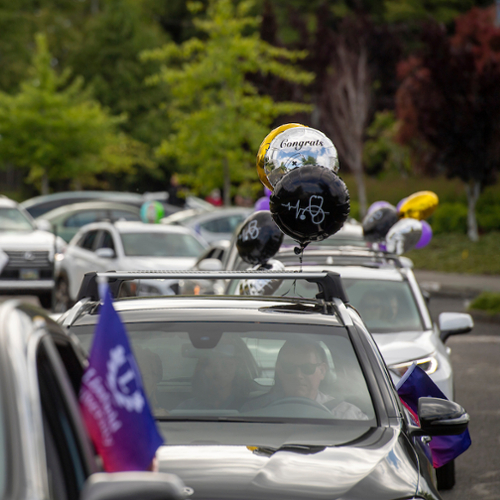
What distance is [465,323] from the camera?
681cm

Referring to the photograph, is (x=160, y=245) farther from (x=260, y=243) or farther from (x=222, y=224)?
(x=260, y=243)

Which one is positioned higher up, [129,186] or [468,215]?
[468,215]

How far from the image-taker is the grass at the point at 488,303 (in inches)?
576

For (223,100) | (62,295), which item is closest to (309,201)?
(62,295)

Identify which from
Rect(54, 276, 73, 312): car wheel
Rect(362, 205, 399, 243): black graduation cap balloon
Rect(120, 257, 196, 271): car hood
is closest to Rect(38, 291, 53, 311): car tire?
Rect(54, 276, 73, 312): car wheel

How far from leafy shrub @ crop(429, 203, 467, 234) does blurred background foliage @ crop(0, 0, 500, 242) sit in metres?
0.05

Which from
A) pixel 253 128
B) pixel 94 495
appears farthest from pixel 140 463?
pixel 253 128

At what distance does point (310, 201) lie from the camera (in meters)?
5.29

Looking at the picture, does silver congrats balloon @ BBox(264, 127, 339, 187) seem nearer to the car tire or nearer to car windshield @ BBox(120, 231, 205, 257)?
car windshield @ BBox(120, 231, 205, 257)

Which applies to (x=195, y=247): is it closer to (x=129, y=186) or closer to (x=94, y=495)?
(x=94, y=495)

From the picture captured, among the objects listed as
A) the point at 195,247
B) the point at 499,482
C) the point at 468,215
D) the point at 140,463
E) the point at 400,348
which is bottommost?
the point at 468,215

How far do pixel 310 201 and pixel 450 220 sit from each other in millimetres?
22329

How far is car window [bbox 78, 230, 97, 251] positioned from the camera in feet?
50.5

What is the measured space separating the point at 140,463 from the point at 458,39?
27389mm
